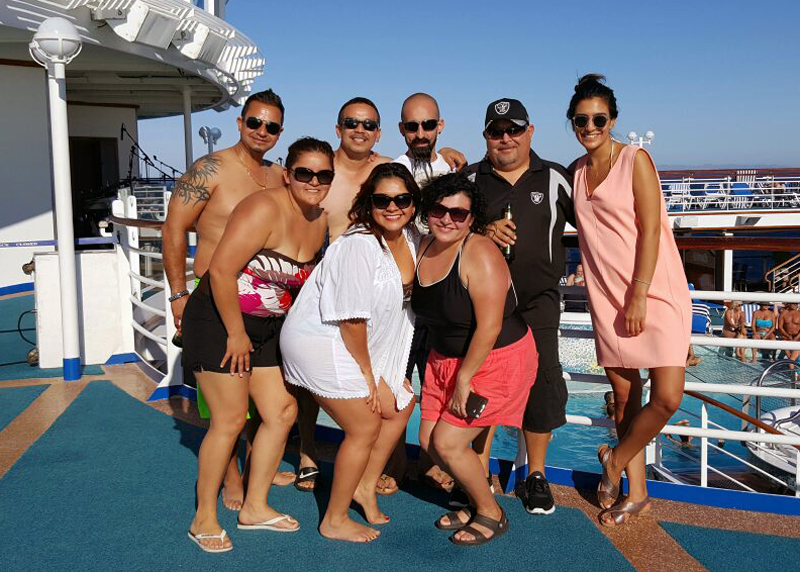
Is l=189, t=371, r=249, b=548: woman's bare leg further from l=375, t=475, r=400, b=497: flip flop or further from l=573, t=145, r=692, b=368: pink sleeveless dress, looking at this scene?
l=573, t=145, r=692, b=368: pink sleeveless dress

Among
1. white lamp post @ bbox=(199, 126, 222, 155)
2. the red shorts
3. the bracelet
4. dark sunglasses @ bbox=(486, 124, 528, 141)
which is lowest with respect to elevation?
the red shorts

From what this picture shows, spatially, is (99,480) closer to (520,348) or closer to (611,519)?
(520,348)

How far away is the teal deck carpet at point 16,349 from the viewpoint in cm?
585

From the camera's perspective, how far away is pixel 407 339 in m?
3.13

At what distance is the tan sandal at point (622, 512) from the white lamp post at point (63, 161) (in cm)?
430

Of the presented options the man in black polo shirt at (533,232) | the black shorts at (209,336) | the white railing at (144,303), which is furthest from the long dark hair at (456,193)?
the white railing at (144,303)

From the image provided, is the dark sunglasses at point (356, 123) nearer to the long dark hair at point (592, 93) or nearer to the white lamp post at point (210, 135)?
the long dark hair at point (592, 93)

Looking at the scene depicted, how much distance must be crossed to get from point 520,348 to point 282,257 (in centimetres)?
110

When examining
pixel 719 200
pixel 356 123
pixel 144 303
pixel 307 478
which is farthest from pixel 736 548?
pixel 719 200

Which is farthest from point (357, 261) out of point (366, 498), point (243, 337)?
point (366, 498)

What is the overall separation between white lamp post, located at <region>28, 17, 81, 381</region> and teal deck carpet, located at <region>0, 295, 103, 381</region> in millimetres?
390

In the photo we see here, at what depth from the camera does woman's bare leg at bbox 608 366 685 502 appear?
2.96 m

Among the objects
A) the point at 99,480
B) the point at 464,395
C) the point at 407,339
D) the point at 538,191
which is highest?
the point at 538,191

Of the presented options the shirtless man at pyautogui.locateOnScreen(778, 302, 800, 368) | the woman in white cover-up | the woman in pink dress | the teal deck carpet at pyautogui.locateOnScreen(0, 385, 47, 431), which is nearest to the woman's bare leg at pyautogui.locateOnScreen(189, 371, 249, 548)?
the woman in white cover-up
